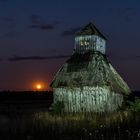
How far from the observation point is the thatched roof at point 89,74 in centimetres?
3912

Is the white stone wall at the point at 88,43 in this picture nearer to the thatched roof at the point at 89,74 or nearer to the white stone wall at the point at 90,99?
the thatched roof at the point at 89,74

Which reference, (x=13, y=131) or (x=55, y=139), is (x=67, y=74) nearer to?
(x=13, y=131)

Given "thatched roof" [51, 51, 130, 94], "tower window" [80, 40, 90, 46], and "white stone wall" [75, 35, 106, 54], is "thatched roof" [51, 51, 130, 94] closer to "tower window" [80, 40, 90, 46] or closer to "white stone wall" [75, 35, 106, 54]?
"white stone wall" [75, 35, 106, 54]

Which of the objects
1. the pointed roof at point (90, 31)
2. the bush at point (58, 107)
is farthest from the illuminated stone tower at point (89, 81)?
the bush at point (58, 107)

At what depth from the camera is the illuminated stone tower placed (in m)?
38.7

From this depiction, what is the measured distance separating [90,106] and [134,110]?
19.4 ft

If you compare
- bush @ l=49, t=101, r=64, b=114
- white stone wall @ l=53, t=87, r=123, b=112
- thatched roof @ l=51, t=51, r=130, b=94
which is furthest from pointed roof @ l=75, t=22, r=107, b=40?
bush @ l=49, t=101, r=64, b=114

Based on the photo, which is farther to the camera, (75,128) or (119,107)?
(119,107)

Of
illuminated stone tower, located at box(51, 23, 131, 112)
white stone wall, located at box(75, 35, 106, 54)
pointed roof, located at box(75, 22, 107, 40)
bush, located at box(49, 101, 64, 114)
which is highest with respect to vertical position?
pointed roof, located at box(75, 22, 107, 40)

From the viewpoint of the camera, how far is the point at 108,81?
3881 centimetres

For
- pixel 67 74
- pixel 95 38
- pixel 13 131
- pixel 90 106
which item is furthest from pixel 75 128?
pixel 95 38

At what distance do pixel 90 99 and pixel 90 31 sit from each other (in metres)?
8.28

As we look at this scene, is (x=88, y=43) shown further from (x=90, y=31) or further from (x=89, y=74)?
(x=89, y=74)

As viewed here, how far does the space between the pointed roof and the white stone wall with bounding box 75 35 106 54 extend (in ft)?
1.15
